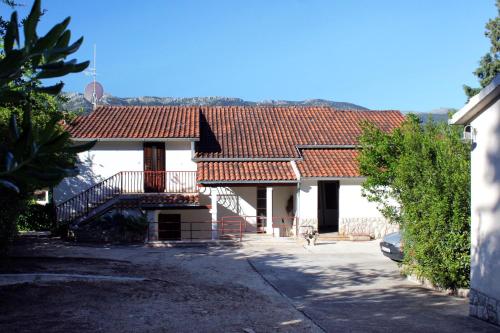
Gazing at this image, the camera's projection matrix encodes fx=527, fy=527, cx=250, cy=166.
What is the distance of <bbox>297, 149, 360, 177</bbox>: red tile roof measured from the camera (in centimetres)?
2217

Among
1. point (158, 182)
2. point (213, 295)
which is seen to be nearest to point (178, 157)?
point (158, 182)

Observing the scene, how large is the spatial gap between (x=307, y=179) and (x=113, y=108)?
1213cm

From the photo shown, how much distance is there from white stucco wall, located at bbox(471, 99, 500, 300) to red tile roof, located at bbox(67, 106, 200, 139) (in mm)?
15643

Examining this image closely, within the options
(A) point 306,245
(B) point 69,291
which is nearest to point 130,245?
(A) point 306,245

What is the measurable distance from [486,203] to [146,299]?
6.41m

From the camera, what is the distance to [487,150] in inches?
355

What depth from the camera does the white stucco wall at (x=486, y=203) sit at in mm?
8727

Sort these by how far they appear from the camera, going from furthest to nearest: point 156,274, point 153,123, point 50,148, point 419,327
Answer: point 153,123 < point 156,274 < point 419,327 < point 50,148

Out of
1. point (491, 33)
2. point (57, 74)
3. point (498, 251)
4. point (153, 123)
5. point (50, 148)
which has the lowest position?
point (498, 251)

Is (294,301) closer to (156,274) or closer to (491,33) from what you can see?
(156,274)

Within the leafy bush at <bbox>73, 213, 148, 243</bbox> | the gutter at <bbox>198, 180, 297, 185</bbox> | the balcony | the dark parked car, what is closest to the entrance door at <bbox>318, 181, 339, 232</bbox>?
the gutter at <bbox>198, 180, 297, 185</bbox>

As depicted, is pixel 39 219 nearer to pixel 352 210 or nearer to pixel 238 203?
pixel 238 203

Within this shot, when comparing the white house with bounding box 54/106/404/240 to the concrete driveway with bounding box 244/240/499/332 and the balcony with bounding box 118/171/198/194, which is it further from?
the concrete driveway with bounding box 244/240/499/332

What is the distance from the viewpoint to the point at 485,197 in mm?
9062
